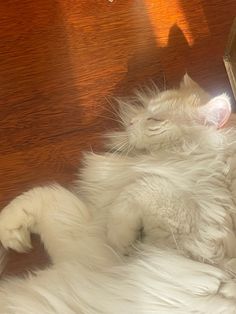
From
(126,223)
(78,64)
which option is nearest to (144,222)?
(126,223)

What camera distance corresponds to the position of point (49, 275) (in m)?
1.08

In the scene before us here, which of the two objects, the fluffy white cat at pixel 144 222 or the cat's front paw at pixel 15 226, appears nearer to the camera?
the fluffy white cat at pixel 144 222

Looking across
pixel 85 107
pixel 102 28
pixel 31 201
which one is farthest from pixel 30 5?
pixel 31 201

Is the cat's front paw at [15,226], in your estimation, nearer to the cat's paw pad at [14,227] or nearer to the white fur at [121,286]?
the cat's paw pad at [14,227]

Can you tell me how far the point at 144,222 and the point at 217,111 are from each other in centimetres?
31

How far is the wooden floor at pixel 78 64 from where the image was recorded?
1.45 meters

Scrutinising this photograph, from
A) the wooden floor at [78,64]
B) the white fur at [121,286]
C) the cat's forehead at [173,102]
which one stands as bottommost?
the white fur at [121,286]

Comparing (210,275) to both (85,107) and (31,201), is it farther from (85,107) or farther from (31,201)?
(85,107)

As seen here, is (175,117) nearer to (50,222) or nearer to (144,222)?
(144,222)

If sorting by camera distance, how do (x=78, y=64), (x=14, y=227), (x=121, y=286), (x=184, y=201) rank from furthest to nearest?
(x=78, y=64), (x=14, y=227), (x=184, y=201), (x=121, y=286)

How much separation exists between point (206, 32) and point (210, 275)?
850mm

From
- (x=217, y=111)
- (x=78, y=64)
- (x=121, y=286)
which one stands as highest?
(x=78, y=64)

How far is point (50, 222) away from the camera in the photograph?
127cm

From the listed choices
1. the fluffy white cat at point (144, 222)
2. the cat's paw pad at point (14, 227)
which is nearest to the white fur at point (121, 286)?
the fluffy white cat at point (144, 222)
